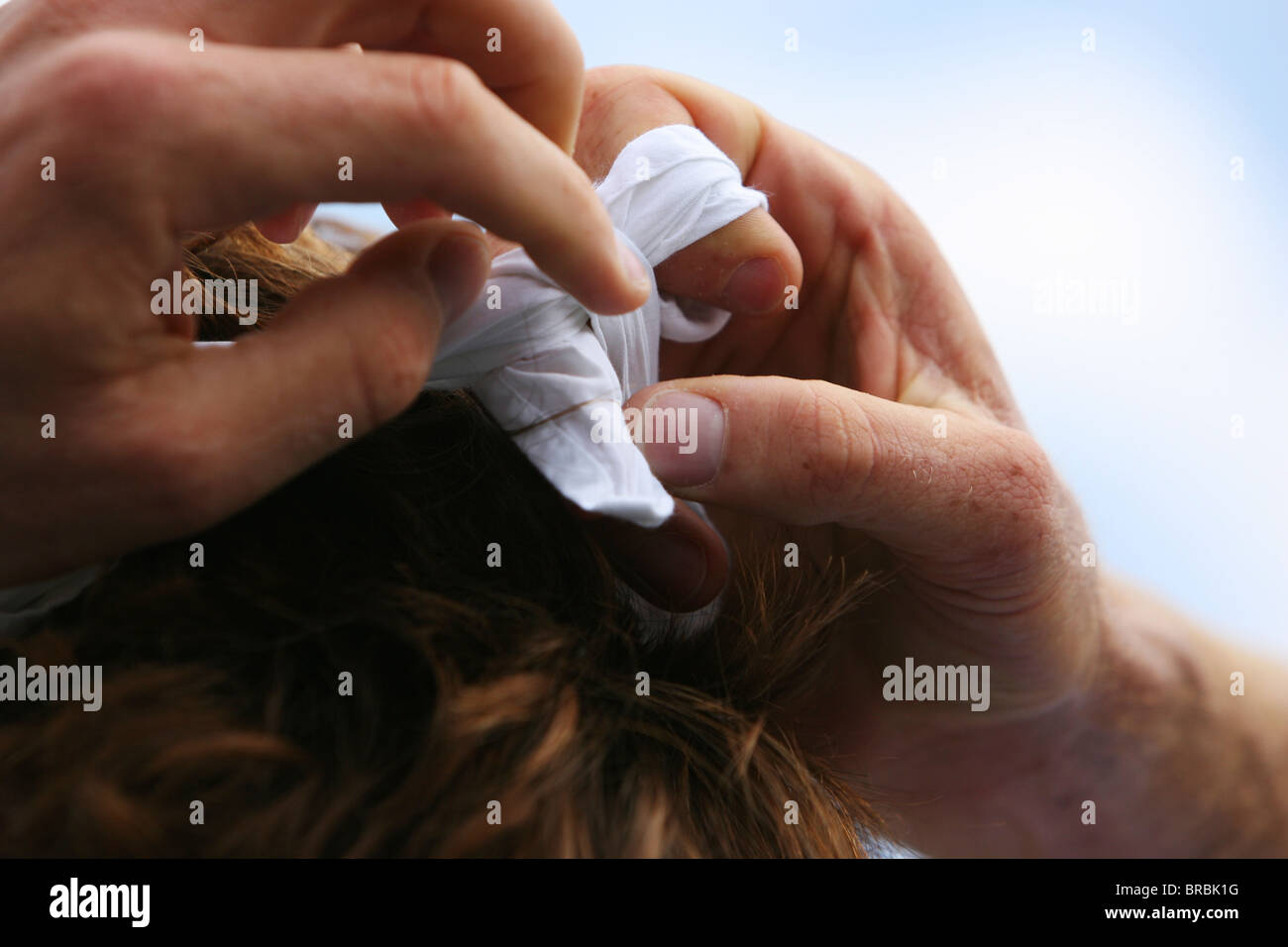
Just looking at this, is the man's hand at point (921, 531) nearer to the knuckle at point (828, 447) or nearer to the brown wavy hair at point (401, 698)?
the knuckle at point (828, 447)

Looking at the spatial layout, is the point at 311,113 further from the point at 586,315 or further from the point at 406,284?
the point at 586,315

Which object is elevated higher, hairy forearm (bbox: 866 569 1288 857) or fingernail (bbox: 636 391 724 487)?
fingernail (bbox: 636 391 724 487)

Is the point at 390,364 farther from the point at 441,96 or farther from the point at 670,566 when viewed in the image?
the point at 670,566

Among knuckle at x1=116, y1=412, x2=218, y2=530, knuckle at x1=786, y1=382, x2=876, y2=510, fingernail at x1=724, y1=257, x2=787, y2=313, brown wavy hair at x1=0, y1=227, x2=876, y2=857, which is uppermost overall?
fingernail at x1=724, y1=257, x2=787, y2=313

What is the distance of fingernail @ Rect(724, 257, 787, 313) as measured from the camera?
107 centimetres

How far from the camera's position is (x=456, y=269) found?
0.71 meters

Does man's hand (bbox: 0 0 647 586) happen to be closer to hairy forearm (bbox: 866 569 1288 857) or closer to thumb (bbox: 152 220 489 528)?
thumb (bbox: 152 220 489 528)

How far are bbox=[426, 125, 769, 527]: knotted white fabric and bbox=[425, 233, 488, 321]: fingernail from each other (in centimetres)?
6

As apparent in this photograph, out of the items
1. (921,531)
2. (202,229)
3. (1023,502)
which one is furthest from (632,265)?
(1023,502)

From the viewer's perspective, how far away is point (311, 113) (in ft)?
1.85

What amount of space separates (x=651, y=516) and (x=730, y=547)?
1.37ft

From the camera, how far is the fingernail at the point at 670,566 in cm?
90

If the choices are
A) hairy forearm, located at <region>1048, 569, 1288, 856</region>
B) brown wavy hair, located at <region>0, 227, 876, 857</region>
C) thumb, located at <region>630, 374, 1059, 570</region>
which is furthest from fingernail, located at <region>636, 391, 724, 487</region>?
hairy forearm, located at <region>1048, 569, 1288, 856</region>
